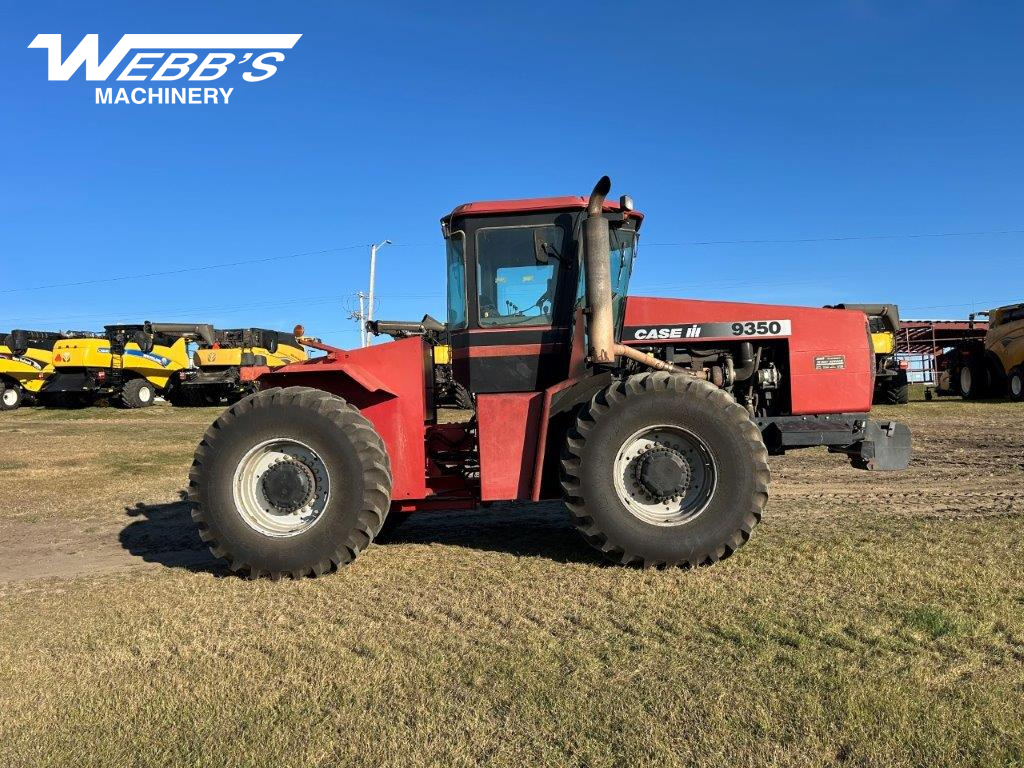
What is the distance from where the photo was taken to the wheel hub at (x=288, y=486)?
5262 mm

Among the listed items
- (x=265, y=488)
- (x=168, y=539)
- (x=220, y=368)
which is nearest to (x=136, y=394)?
(x=220, y=368)

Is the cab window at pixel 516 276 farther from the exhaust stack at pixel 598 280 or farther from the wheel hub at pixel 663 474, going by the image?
the wheel hub at pixel 663 474

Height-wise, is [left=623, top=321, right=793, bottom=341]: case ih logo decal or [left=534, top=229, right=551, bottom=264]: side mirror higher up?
[left=534, top=229, right=551, bottom=264]: side mirror

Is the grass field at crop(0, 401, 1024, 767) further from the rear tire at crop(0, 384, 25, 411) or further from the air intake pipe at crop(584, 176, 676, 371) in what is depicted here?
the rear tire at crop(0, 384, 25, 411)

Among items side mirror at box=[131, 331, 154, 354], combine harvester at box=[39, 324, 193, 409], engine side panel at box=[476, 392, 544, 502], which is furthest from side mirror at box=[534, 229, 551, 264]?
side mirror at box=[131, 331, 154, 354]

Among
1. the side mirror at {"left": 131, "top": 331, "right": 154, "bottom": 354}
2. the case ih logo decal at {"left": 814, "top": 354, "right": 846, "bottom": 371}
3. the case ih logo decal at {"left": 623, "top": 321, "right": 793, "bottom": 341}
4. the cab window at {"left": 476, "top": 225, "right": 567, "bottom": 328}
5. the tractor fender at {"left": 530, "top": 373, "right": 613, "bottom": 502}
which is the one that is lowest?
the tractor fender at {"left": 530, "top": 373, "right": 613, "bottom": 502}

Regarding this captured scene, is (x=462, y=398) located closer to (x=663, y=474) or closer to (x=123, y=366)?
(x=663, y=474)

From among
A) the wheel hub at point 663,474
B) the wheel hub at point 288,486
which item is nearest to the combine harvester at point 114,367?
the wheel hub at point 288,486

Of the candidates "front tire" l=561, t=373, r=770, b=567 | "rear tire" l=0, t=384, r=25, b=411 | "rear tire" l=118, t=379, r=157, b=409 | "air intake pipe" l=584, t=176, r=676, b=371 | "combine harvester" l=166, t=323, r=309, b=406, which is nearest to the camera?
"front tire" l=561, t=373, r=770, b=567

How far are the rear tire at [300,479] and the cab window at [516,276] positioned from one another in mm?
1328

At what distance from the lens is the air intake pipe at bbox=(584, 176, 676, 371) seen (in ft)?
17.2

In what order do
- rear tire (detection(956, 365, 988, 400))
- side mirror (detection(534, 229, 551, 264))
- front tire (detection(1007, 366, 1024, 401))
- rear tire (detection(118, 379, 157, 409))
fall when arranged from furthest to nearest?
rear tire (detection(118, 379, 157, 409)) → rear tire (detection(956, 365, 988, 400)) → front tire (detection(1007, 366, 1024, 401)) → side mirror (detection(534, 229, 551, 264))

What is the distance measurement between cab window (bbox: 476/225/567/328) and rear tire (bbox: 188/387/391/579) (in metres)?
1.33

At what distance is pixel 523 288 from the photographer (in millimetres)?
5684
